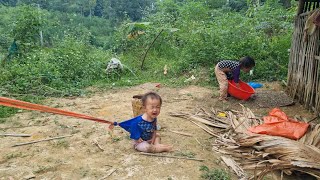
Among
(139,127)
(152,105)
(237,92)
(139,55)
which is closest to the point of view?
(152,105)

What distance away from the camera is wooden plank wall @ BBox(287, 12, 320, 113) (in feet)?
17.4

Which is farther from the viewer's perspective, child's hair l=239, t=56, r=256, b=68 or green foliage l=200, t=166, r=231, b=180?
child's hair l=239, t=56, r=256, b=68

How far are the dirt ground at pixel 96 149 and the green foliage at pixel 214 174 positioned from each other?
7cm

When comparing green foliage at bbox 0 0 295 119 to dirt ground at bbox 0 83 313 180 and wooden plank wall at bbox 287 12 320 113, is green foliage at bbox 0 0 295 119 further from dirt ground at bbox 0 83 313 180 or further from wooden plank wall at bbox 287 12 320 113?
wooden plank wall at bbox 287 12 320 113

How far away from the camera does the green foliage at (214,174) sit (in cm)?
326

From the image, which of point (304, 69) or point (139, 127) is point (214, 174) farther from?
point (304, 69)

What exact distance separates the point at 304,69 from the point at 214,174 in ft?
11.8

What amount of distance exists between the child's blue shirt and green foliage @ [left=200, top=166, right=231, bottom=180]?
2.74 feet

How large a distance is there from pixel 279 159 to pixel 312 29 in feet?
9.44

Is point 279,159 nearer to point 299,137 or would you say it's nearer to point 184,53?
point 299,137

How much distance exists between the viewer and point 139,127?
12.4 feet


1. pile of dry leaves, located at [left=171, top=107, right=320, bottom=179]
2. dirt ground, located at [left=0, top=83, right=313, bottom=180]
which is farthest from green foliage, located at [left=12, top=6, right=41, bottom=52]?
pile of dry leaves, located at [left=171, top=107, right=320, bottom=179]

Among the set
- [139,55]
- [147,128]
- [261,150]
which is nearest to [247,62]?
[261,150]

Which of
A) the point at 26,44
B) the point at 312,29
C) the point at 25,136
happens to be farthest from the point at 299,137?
the point at 26,44
